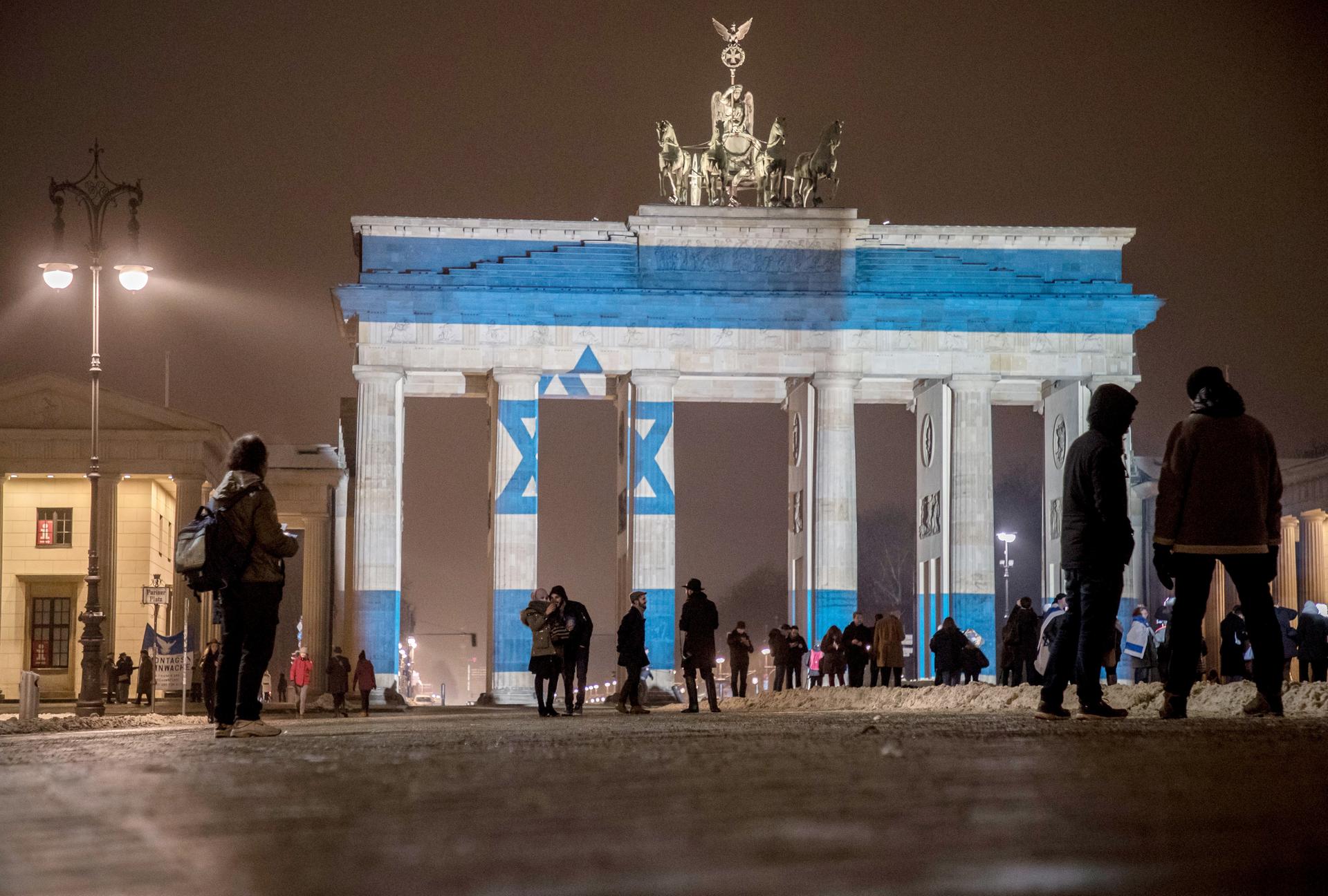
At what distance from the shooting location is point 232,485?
1222cm

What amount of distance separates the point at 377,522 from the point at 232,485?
37.4 m

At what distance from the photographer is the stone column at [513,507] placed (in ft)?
161

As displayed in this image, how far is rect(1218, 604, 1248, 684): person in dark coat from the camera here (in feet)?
81.7

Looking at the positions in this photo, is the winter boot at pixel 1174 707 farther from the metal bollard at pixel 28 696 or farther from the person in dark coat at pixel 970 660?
the person in dark coat at pixel 970 660

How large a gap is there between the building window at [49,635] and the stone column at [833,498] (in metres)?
21.5

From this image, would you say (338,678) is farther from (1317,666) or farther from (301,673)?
(1317,666)

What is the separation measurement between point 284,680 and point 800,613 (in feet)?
55.1

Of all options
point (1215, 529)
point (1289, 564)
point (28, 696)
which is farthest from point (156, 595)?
point (1289, 564)

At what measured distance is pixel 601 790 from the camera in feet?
18.2

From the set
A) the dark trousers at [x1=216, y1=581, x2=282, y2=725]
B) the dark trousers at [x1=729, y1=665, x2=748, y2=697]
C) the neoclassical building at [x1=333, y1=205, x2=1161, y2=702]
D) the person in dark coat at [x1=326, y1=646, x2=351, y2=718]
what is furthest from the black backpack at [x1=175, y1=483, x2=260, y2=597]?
the neoclassical building at [x1=333, y1=205, x2=1161, y2=702]

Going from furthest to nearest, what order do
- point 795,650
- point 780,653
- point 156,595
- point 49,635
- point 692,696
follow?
1. point 49,635
2. point 780,653
3. point 795,650
4. point 156,595
5. point 692,696

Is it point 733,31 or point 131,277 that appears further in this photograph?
point 733,31

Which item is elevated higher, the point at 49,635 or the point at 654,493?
the point at 654,493

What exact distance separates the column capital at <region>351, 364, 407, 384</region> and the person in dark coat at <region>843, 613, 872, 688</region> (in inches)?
755
